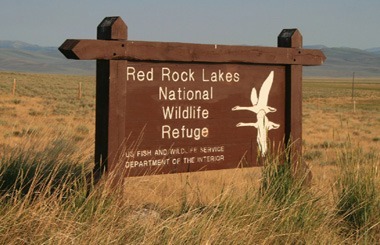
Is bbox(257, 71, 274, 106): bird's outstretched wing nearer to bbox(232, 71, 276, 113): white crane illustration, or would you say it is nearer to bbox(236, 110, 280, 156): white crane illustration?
bbox(232, 71, 276, 113): white crane illustration

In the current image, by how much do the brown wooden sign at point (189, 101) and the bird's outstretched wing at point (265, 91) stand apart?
0.01 m

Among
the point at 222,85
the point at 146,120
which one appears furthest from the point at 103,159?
the point at 222,85

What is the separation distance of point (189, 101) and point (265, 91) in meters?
1.13

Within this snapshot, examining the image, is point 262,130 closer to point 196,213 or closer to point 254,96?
point 254,96

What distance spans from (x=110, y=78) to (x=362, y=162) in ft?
9.11

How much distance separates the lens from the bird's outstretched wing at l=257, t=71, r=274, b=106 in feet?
23.0

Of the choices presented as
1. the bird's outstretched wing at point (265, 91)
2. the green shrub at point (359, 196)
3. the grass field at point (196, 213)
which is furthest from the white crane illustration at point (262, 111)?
the green shrub at point (359, 196)

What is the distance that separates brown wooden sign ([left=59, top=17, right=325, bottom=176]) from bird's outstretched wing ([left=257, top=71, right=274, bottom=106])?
11mm

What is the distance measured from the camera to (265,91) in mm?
7062

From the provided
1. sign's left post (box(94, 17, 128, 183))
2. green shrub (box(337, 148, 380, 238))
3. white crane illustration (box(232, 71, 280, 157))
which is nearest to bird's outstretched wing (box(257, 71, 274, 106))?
white crane illustration (box(232, 71, 280, 157))

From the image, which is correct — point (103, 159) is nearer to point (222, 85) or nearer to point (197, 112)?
point (197, 112)

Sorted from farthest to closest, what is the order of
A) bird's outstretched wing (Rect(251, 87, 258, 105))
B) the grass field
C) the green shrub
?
bird's outstretched wing (Rect(251, 87, 258, 105)) → the green shrub → the grass field

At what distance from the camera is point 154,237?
4117 mm

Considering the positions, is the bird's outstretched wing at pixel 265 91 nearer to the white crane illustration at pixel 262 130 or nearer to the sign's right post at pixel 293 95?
the white crane illustration at pixel 262 130
